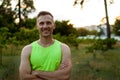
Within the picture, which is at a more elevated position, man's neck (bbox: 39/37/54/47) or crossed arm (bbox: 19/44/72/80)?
man's neck (bbox: 39/37/54/47)

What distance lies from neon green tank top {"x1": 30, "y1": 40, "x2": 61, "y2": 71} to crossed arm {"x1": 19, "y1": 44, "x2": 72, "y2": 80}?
0.15ft

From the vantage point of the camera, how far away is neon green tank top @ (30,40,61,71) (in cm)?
404

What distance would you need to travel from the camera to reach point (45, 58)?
4.04 m

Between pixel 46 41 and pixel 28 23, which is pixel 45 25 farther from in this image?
pixel 28 23

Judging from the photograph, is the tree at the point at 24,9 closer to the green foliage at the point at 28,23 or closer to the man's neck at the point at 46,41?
the green foliage at the point at 28,23

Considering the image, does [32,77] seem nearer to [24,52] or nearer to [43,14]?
[24,52]

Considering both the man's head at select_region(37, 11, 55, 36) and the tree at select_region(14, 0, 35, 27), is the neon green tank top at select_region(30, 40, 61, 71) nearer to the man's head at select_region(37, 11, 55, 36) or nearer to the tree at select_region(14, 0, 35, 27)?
the man's head at select_region(37, 11, 55, 36)

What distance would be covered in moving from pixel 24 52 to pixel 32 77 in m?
0.26

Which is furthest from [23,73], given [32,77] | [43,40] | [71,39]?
[71,39]

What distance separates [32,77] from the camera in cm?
410

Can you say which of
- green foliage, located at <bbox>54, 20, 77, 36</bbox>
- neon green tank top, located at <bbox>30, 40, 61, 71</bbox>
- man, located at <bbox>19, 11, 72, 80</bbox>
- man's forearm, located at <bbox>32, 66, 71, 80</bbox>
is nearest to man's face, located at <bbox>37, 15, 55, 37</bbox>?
man, located at <bbox>19, 11, 72, 80</bbox>

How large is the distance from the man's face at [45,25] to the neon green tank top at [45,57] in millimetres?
136

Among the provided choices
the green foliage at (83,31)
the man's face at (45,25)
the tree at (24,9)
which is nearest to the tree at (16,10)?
the tree at (24,9)

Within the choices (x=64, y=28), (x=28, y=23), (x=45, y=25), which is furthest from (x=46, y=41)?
(x=28, y=23)
